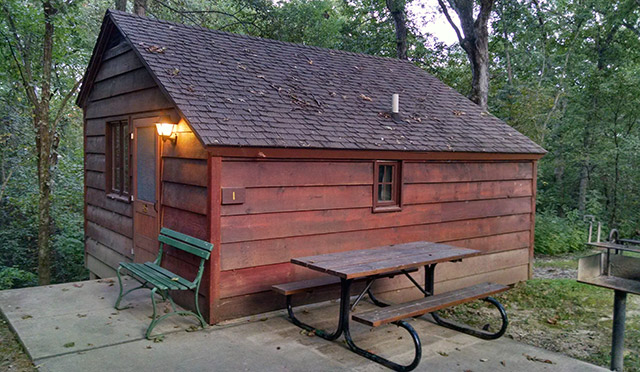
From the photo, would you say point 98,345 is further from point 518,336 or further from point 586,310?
point 586,310

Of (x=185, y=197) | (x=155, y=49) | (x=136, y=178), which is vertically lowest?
(x=185, y=197)

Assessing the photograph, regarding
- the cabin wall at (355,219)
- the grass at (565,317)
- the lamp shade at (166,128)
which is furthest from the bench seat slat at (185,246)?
the grass at (565,317)

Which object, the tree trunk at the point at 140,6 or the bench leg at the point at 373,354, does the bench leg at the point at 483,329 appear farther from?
the tree trunk at the point at 140,6

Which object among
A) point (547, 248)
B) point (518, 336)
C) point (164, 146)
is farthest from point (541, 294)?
point (164, 146)

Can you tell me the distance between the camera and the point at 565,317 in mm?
6895

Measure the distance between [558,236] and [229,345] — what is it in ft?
35.7

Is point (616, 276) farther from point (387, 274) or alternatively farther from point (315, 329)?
point (315, 329)

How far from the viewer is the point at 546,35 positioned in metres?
18.8

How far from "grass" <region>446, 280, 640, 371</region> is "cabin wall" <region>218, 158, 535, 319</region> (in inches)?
23.6

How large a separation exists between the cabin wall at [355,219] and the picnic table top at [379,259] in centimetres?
68

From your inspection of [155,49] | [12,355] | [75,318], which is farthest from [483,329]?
[155,49]

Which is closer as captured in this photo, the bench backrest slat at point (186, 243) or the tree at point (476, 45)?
the bench backrest slat at point (186, 243)

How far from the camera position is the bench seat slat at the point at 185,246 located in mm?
5236

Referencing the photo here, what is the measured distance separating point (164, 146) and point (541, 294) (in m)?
6.18
